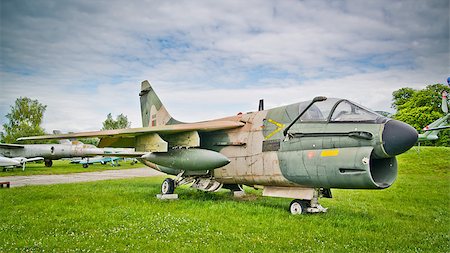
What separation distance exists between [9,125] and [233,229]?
55.2 m

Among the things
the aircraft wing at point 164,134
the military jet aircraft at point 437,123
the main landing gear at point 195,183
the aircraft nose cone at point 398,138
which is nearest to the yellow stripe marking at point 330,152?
the aircraft nose cone at point 398,138

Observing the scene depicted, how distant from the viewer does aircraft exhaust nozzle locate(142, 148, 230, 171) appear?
890 centimetres

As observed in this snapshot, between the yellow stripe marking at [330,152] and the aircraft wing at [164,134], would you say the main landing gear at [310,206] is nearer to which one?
the yellow stripe marking at [330,152]

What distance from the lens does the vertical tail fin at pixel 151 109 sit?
13.6 meters

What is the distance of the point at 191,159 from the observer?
9.46 metres

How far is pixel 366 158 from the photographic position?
6480 millimetres

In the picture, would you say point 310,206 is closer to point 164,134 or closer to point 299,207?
point 299,207

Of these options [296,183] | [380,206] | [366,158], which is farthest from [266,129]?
[380,206]

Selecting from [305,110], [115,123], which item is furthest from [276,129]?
[115,123]

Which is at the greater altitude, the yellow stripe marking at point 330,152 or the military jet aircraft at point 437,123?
the military jet aircraft at point 437,123

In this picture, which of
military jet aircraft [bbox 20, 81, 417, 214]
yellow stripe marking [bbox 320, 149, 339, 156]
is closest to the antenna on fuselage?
military jet aircraft [bbox 20, 81, 417, 214]

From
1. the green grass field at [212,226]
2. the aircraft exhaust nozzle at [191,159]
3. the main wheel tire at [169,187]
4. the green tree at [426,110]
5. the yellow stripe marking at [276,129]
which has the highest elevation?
the green tree at [426,110]

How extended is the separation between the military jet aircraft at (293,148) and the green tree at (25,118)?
144ft

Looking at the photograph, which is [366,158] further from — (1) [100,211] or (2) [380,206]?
(1) [100,211]
